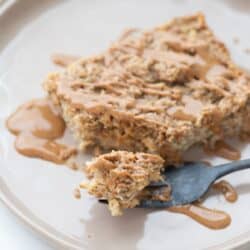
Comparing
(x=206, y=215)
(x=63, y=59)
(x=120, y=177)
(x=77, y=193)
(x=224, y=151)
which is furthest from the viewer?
(x=63, y=59)

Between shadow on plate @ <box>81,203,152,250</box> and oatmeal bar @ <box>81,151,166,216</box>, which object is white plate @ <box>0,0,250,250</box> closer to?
shadow on plate @ <box>81,203,152,250</box>

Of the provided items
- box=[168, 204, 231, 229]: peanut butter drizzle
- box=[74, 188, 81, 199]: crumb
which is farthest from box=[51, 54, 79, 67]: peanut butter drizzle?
box=[168, 204, 231, 229]: peanut butter drizzle

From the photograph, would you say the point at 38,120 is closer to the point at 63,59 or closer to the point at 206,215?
the point at 63,59

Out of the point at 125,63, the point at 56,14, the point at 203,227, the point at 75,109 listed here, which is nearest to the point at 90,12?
the point at 56,14

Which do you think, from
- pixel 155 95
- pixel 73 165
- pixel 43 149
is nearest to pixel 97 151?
pixel 73 165

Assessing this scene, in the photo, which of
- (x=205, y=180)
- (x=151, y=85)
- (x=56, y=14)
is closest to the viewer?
(x=205, y=180)

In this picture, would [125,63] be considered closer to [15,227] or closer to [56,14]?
[56,14]
